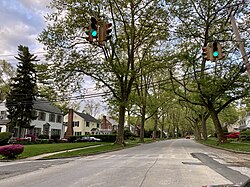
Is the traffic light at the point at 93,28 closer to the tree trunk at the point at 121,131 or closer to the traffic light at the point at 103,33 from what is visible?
the traffic light at the point at 103,33

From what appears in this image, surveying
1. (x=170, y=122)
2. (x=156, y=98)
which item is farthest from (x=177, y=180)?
(x=170, y=122)

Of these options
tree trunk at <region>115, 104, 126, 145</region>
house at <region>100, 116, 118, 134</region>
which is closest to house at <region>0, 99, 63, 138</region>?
tree trunk at <region>115, 104, 126, 145</region>

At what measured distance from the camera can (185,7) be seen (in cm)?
2738

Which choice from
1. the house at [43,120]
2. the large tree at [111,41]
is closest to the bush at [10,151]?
the large tree at [111,41]

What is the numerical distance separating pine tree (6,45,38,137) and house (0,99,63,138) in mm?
6432

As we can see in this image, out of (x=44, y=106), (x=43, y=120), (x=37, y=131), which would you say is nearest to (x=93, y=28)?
(x=37, y=131)

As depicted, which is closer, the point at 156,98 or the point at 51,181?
the point at 51,181

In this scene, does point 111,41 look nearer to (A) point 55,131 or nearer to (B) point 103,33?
(B) point 103,33

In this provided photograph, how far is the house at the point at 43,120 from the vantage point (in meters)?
46.4

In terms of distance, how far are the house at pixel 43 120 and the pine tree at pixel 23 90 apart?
6.43 meters

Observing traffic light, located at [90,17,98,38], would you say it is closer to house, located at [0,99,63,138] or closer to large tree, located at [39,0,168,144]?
large tree, located at [39,0,168,144]

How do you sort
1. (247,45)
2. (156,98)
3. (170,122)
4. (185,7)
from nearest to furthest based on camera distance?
(247,45) → (185,7) → (156,98) → (170,122)

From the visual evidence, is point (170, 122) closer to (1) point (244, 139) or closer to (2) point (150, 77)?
(2) point (150, 77)

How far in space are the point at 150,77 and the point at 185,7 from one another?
21337 millimetres
